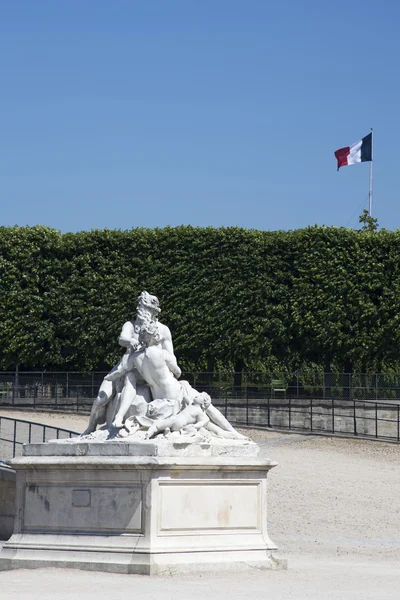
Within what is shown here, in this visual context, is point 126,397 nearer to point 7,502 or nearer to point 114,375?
point 114,375

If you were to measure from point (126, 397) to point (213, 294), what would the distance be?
84.0 ft

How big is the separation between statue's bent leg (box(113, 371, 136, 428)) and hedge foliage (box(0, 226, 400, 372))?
24797 millimetres

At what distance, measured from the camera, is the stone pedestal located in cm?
1139

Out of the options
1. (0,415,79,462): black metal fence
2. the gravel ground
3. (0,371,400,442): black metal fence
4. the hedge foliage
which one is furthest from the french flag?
(0,415,79,462): black metal fence

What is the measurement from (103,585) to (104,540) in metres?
1.16

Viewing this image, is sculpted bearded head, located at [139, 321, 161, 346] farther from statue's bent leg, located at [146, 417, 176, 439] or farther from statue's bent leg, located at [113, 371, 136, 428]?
statue's bent leg, located at [146, 417, 176, 439]

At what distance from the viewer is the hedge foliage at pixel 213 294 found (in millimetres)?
37094

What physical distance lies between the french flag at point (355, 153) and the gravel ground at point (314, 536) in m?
20.2

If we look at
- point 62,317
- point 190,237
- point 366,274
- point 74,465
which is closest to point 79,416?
point 62,317

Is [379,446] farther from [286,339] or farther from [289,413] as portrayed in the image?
[286,339]

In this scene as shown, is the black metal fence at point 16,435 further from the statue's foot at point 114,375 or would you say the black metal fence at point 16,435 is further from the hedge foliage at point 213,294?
the hedge foliage at point 213,294

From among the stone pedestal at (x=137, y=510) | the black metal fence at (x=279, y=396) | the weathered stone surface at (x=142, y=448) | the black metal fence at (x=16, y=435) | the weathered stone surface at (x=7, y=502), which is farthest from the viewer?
the black metal fence at (x=279, y=396)

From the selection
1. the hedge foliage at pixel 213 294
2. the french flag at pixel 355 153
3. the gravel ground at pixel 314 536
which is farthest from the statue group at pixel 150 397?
the french flag at pixel 355 153

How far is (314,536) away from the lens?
17.3 metres
